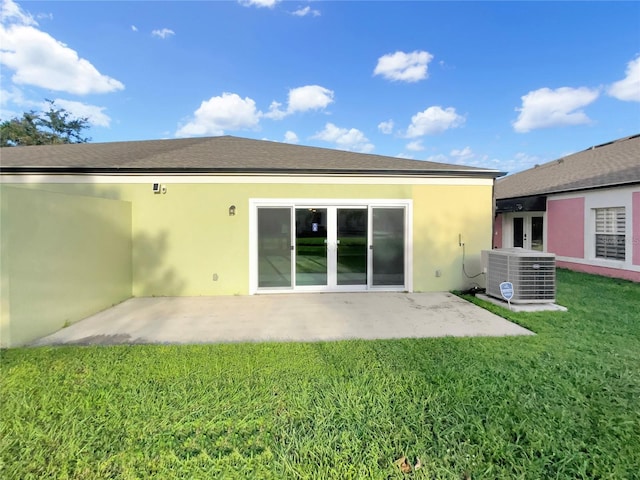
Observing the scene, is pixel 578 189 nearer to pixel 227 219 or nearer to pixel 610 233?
pixel 610 233

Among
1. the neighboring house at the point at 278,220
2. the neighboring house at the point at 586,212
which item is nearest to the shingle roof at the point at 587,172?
the neighboring house at the point at 586,212

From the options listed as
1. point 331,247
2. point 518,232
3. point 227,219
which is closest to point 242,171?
point 227,219

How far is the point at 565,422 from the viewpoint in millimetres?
2543

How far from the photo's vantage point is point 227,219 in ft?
24.9

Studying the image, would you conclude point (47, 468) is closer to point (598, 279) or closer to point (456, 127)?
point (598, 279)

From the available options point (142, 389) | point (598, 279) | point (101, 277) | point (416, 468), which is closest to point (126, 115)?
point (101, 277)

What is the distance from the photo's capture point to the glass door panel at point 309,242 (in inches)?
303

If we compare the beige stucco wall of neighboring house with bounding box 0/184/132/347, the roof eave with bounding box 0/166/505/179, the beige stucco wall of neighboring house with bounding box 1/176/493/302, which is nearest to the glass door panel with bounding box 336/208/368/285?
the beige stucco wall of neighboring house with bounding box 1/176/493/302

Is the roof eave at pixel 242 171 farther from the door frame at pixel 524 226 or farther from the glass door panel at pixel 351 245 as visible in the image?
the door frame at pixel 524 226

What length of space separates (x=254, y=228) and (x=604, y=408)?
6.83m

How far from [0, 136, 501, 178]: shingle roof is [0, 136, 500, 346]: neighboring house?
4 centimetres

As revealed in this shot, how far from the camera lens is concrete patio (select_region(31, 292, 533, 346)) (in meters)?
4.69

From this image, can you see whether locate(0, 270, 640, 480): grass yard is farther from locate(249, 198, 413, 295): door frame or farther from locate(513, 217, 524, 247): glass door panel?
locate(513, 217, 524, 247): glass door panel

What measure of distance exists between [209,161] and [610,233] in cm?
1314
